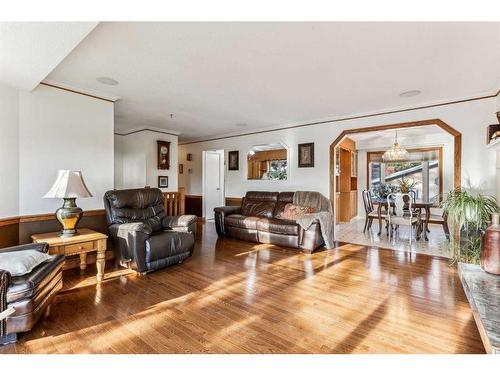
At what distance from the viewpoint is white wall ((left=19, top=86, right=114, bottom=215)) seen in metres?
3.10

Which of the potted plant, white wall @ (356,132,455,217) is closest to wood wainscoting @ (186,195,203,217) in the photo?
white wall @ (356,132,455,217)

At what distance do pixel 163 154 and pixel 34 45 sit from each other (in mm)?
4192

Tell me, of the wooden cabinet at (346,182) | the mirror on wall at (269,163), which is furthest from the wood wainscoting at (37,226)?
the wooden cabinet at (346,182)

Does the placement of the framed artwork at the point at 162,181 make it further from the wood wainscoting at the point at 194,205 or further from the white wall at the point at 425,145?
the white wall at the point at 425,145

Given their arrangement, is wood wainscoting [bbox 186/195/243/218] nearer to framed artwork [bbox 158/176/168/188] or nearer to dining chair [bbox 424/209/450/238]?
framed artwork [bbox 158/176/168/188]

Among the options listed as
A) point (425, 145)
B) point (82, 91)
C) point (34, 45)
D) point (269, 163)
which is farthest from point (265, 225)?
point (425, 145)

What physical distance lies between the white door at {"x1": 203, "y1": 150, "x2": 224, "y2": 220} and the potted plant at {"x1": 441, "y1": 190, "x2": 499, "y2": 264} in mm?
5307

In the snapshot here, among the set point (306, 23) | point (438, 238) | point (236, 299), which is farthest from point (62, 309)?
point (438, 238)

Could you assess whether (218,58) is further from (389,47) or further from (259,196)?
(259,196)

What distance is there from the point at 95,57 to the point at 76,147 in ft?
4.62

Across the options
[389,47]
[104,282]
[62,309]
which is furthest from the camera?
[104,282]

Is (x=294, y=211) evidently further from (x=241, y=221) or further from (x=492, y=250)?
(x=492, y=250)

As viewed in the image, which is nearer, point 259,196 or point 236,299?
point 236,299

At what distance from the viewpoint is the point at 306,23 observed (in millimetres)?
2055
